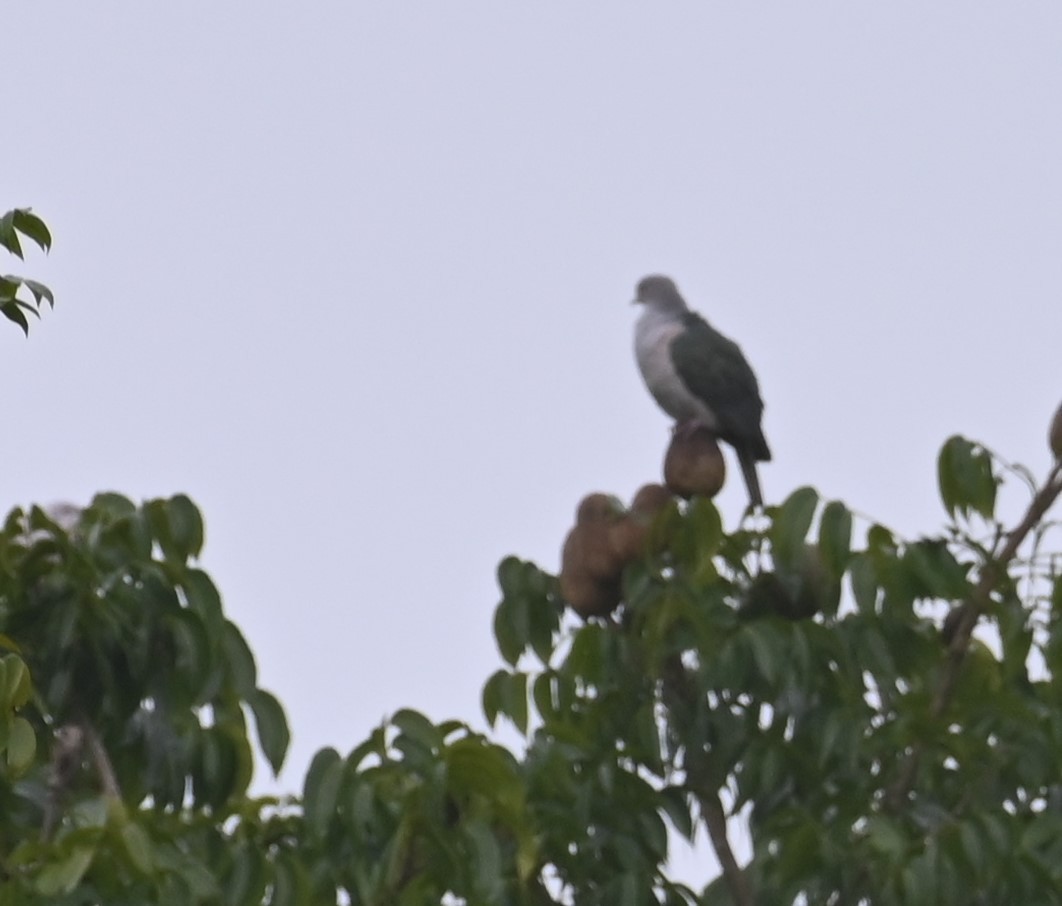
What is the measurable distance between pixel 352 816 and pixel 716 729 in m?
1.17

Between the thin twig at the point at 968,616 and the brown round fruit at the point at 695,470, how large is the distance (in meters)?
0.62

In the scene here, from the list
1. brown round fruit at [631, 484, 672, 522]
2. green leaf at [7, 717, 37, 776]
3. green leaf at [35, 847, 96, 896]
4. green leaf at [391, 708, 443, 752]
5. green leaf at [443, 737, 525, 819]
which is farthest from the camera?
brown round fruit at [631, 484, 672, 522]

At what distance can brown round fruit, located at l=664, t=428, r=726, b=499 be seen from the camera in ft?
17.1

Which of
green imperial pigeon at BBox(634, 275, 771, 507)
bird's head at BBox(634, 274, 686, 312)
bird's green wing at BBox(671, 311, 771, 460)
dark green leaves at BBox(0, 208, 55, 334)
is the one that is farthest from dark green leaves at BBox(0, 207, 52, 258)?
bird's head at BBox(634, 274, 686, 312)

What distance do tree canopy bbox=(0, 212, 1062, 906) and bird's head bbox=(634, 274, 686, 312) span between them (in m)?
3.70

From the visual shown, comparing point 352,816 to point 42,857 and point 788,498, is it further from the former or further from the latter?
point 788,498

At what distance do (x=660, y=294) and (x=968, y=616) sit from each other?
4.27 meters

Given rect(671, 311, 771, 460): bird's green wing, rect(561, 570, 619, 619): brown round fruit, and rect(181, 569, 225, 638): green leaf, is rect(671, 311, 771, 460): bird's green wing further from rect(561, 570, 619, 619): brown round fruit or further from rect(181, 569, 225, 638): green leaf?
rect(181, 569, 225, 638): green leaf

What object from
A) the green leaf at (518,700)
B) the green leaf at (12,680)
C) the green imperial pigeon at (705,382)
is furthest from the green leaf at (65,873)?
the green imperial pigeon at (705,382)

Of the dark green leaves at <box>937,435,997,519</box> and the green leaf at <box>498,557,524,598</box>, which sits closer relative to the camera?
the dark green leaves at <box>937,435,997,519</box>

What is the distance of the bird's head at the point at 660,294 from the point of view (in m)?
8.80

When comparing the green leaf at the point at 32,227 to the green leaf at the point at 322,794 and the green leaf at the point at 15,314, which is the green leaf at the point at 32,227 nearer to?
the green leaf at the point at 15,314

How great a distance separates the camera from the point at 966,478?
15.3 feet

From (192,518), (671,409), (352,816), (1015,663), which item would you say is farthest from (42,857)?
(671,409)
